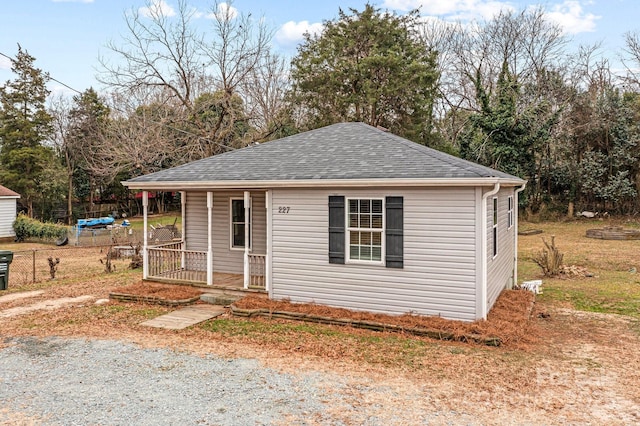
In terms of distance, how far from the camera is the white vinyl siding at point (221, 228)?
11219 millimetres

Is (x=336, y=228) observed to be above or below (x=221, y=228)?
above

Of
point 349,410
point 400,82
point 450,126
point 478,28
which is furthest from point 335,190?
point 478,28

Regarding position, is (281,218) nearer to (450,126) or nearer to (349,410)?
(349,410)

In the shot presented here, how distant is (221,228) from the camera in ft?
38.4

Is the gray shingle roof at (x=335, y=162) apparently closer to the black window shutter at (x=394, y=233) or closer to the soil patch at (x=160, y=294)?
the black window shutter at (x=394, y=233)

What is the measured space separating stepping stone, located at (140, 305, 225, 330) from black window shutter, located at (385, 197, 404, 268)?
3.69 m

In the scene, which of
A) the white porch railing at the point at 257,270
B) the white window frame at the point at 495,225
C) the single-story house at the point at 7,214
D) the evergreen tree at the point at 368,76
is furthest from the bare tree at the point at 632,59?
the single-story house at the point at 7,214

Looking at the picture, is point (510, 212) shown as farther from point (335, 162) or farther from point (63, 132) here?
point (63, 132)

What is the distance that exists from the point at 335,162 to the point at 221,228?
389 cm

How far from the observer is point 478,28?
3319 cm

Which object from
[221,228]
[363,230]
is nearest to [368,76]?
[221,228]

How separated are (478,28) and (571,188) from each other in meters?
14.0

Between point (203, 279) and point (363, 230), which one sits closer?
point (363, 230)

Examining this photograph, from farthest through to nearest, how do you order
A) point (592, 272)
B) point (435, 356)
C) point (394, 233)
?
point (592, 272) → point (394, 233) → point (435, 356)
